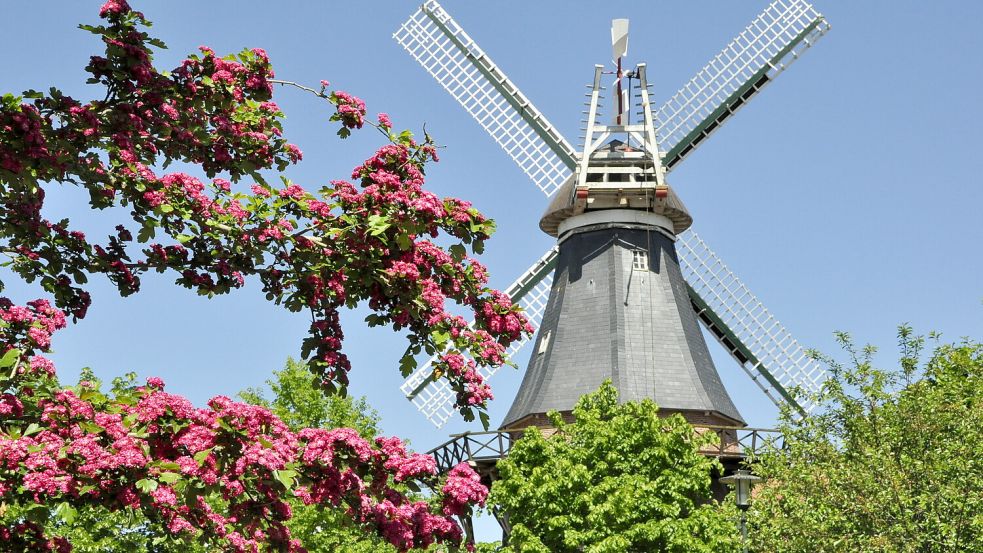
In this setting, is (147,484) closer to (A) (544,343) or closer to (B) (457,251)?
(B) (457,251)

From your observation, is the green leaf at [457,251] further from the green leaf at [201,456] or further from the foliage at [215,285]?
the green leaf at [201,456]

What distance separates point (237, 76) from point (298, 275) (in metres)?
1.86

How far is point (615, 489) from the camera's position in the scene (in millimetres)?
30203

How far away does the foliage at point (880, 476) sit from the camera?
71.4ft

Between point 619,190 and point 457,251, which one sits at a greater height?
point 619,190

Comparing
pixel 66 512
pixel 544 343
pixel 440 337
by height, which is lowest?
pixel 66 512

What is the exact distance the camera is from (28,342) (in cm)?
1148

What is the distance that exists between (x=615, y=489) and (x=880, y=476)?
854 cm

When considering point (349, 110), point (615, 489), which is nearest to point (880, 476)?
point (615, 489)

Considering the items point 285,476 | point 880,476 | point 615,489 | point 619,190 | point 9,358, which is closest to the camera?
point 285,476

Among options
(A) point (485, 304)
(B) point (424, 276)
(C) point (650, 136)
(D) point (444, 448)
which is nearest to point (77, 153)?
(B) point (424, 276)

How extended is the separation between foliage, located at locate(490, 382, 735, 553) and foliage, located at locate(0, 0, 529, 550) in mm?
17110

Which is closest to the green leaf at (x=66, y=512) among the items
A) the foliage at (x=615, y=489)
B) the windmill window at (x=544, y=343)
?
the foliage at (x=615, y=489)

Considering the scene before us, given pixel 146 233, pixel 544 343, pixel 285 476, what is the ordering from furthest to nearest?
pixel 544 343
pixel 146 233
pixel 285 476
